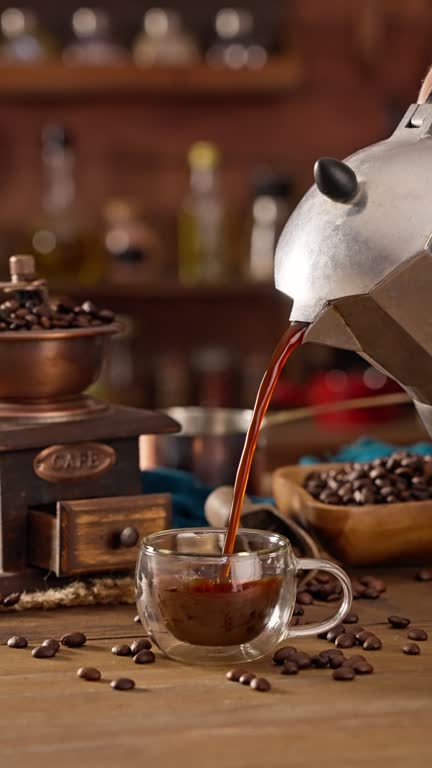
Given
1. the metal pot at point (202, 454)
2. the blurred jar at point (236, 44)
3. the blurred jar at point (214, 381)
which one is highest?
the blurred jar at point (236, 44)

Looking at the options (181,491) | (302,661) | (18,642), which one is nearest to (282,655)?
(302,661)

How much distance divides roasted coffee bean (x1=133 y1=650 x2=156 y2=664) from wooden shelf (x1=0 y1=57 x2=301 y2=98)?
2.58 m

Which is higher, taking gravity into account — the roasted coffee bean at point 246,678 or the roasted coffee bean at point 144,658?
the roasted coffee bean at point 246,678

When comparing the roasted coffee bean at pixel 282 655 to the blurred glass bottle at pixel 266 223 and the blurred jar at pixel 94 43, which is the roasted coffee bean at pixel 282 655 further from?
the blurred jar at pixel 94 43

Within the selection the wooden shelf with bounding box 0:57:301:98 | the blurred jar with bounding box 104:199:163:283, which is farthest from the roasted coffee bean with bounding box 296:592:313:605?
the wooden shelf with bounding box 0:57:301:98

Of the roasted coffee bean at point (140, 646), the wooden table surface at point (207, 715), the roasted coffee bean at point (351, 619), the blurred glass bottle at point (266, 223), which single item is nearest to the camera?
the wooden table surface at point (207, 715)

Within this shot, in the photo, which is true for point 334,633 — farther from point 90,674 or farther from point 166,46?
point 166,46

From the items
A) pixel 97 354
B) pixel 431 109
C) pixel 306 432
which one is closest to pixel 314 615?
pixel 97 354

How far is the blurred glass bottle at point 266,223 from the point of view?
11.1 ft

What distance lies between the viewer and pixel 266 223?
3.45 metres

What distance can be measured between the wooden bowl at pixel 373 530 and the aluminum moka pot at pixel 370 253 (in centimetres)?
23

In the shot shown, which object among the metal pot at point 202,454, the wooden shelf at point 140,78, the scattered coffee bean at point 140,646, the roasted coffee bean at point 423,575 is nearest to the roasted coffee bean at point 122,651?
the scattered coffee bean at point 140,646

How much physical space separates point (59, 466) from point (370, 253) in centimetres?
43

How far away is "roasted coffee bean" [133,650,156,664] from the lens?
110cm
